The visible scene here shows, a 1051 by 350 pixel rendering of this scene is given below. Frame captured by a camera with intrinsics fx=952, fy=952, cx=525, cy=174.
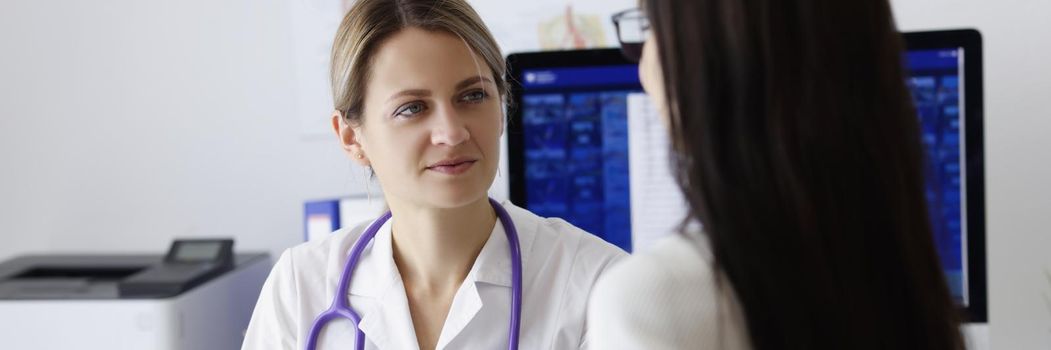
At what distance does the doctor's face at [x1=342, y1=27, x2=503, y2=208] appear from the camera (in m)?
1.05

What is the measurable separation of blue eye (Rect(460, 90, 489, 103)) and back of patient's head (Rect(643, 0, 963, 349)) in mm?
553

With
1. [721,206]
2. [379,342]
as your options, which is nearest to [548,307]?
[379,342]

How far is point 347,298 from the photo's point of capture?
114cm

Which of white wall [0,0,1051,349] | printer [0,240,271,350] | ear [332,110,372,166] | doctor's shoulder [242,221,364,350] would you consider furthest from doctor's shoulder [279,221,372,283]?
white wall [0,0,1051,349]

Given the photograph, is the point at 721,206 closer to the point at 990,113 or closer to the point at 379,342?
the point at 379,342

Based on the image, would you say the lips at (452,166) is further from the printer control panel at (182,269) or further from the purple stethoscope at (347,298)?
the printer control panel at (182,269)

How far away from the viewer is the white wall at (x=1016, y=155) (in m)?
1.50

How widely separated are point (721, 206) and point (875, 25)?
5.5 inches

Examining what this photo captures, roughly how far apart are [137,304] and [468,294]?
0.58 m

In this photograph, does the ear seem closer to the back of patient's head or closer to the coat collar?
the coat collar

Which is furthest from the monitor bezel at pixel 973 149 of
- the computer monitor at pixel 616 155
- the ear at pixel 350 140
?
the ear at pixel 350 140

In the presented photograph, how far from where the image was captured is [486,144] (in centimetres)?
108

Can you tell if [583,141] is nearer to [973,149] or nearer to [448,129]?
[448,129]

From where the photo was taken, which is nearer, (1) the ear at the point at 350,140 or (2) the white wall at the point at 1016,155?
(1) the ear at the point at 350,140
